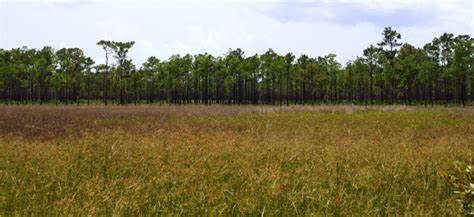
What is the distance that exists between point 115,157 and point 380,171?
4.61 m

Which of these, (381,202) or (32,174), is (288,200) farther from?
(32,174)

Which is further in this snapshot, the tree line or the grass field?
the tree line

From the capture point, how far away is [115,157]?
274 inches

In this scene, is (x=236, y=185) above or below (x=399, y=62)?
below

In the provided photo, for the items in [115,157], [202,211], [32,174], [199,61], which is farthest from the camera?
[199,61]

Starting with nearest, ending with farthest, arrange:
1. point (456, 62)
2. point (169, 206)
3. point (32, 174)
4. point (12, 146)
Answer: point (169, 206)
point (32, 174)
point (12, 146)
point (456, 62)

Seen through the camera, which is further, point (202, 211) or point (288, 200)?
point (288, 200)

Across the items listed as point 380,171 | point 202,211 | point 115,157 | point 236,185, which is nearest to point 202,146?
point 115,157

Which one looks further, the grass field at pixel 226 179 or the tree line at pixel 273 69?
the tree line at pixel 273 69

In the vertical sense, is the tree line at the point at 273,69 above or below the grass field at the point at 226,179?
above

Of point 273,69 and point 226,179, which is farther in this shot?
point 273,69

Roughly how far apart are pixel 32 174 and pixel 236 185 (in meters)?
3.05

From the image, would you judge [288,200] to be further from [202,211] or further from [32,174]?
[32,174]

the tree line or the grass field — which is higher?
the tree line
